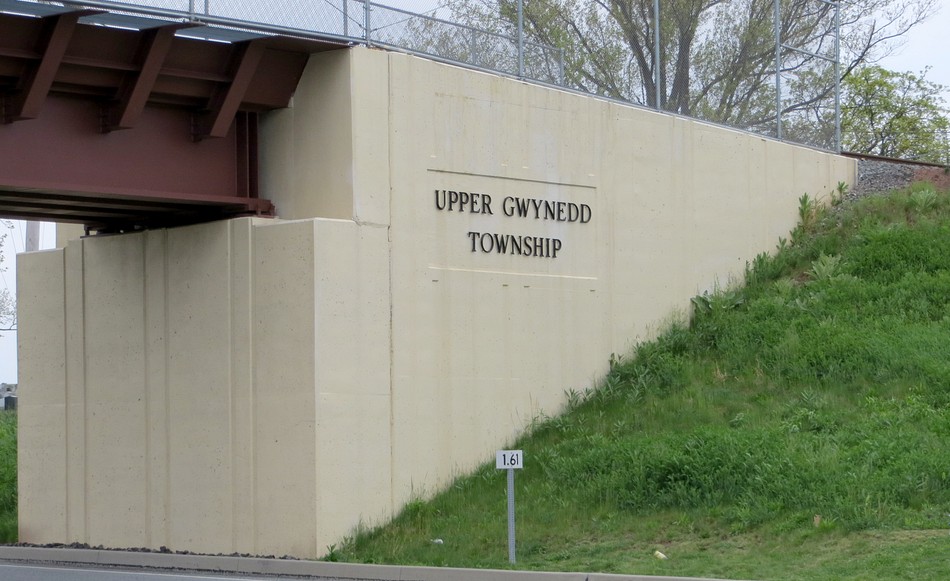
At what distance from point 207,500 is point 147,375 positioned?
6.97 feet

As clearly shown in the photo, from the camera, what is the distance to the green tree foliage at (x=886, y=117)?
139 ft

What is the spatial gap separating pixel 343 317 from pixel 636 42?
9.07m

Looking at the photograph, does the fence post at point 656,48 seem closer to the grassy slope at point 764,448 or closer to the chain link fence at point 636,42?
the chain link fence at point 636,42

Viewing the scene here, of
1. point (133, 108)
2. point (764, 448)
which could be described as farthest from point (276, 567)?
point (764, 448)

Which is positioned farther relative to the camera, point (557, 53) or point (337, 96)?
point (557, 53)

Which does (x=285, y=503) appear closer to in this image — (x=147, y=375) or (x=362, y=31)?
(x=147, y=375)

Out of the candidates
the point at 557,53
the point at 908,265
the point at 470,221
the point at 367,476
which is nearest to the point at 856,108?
the point at 908,265

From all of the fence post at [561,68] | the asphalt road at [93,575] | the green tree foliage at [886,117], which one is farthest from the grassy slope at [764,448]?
the green tree foliage at [886,117]

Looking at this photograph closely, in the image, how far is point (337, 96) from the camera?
17.7 metres

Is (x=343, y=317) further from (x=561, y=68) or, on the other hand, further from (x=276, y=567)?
(x=561, y=68)

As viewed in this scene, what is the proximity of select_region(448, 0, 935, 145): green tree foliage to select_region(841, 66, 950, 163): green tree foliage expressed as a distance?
50.8 ft

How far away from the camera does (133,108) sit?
54.1 feet

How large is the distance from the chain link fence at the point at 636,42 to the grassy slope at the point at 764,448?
320cm

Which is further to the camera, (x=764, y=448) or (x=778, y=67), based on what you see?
(x=778, y=67)
